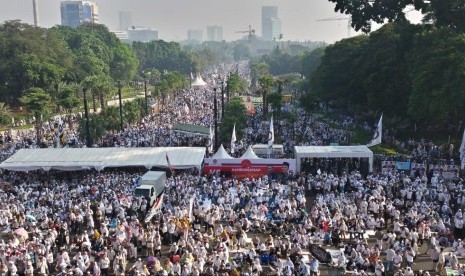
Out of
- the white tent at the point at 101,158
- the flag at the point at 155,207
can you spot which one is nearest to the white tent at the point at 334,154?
the white tent at the point at 101,158

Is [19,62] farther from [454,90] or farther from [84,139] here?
[454,90]

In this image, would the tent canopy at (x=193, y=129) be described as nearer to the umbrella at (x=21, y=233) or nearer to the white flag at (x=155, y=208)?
the white flag at (x=155, y=208)

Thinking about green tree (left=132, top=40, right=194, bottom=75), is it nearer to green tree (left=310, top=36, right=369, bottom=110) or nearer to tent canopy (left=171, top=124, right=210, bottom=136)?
green tree (left=310, top=36, right=369, bottom=110)

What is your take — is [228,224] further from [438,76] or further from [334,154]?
[438,76]

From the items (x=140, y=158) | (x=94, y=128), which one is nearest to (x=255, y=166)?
(x=140, y=158)

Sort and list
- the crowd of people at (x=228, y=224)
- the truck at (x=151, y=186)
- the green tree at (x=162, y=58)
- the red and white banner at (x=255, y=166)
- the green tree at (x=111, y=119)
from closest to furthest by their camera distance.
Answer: the crowd of people at (x=228, y=224), the truck at (x=151, y=186), the red and white banner at (x=255, y=166), the green tree at (x=111, y=119), the green tree at (x=162, y=58)

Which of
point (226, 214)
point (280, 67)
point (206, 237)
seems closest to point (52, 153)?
point (226, 214)
